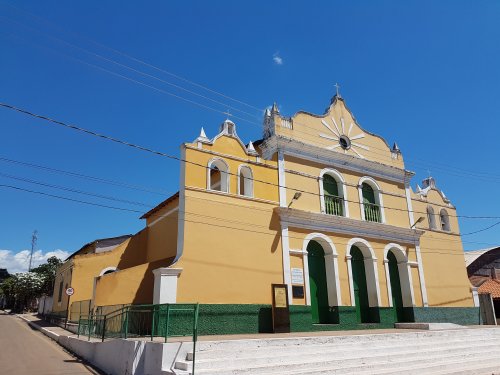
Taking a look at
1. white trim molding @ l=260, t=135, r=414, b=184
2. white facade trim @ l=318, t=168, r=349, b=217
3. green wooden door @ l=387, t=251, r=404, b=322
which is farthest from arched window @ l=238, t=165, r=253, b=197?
green wooden door @ l=387, t=251, r=404, b=322

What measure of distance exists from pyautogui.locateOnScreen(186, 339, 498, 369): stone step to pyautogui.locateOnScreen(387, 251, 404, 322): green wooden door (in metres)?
4.58

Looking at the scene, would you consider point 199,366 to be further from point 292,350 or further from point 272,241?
point 272,241

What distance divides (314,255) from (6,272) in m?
102

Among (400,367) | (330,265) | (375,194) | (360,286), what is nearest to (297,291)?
(330,265)

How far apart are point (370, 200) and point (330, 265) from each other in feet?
14.5

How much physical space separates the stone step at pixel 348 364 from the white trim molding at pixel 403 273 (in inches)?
214

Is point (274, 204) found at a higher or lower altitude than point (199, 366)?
higher

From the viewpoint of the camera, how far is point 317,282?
51.4ft

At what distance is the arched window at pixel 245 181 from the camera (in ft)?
48.4

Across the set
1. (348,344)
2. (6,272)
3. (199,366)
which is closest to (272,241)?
(348,344)

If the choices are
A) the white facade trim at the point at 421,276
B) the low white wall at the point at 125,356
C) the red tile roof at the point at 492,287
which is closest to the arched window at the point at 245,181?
the low white wall at the point at 125,356

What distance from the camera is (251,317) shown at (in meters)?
13.0

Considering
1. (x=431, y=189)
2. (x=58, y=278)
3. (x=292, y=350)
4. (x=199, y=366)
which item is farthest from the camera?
(x=58, y=278)

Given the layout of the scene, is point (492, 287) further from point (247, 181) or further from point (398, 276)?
point (247, 181)
